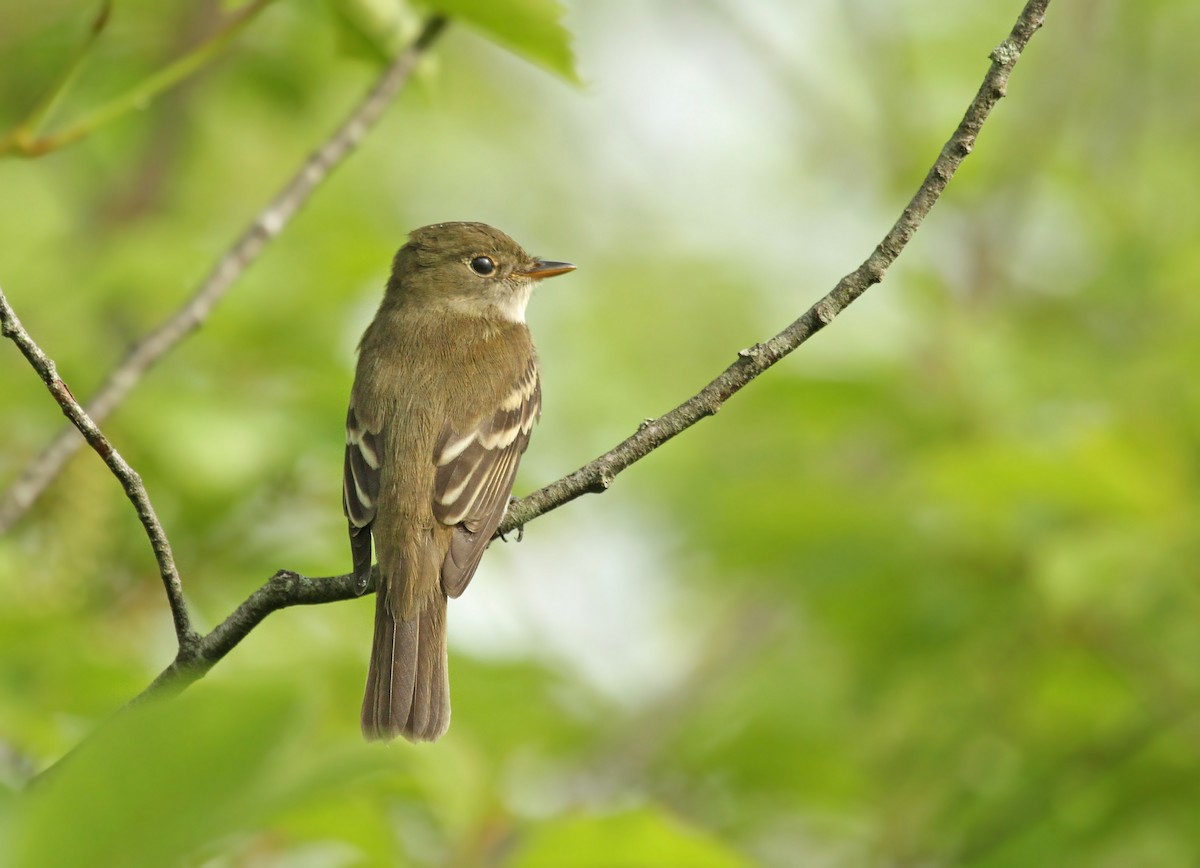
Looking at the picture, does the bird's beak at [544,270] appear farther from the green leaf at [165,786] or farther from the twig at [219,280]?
the green leaf at [165,786]

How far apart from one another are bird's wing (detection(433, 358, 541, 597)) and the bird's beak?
1.03 meters

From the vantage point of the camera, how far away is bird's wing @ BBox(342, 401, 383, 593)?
421 centimetres

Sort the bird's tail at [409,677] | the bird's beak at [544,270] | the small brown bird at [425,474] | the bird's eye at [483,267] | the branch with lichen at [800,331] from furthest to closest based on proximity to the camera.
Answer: the bird's eye at [483,267], the bird's beak at [544,270], the small brown bird at [425,474], the bird's tail at [409,677], the branch with lichen at [800,331]

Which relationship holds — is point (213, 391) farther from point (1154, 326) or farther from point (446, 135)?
point (446, 135)

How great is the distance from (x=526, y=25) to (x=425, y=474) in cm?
151

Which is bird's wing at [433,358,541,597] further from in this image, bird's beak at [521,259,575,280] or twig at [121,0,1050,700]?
twig at [121,0,1050,700]

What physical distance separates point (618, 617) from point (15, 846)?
9012 mm

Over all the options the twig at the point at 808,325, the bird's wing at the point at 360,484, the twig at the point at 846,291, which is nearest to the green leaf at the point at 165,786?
the twig at the point at 808,325

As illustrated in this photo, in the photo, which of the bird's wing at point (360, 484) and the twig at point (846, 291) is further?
the bird's wing at point (360, 484)

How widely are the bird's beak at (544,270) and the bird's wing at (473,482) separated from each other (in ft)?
3.38

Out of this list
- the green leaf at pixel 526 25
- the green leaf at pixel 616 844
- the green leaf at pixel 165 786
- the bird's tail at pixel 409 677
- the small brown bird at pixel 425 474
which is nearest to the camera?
the green leaf at pixel 165 786

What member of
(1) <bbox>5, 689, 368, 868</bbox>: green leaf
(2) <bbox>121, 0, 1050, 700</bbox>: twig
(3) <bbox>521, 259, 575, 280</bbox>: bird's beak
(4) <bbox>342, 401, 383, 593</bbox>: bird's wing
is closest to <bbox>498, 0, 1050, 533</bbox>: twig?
(2) <bbox>121, 0, 1050, 700</bbox>: twig

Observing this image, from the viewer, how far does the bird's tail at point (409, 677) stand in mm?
4039

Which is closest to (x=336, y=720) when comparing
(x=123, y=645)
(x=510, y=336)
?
(x=123, y=645)
